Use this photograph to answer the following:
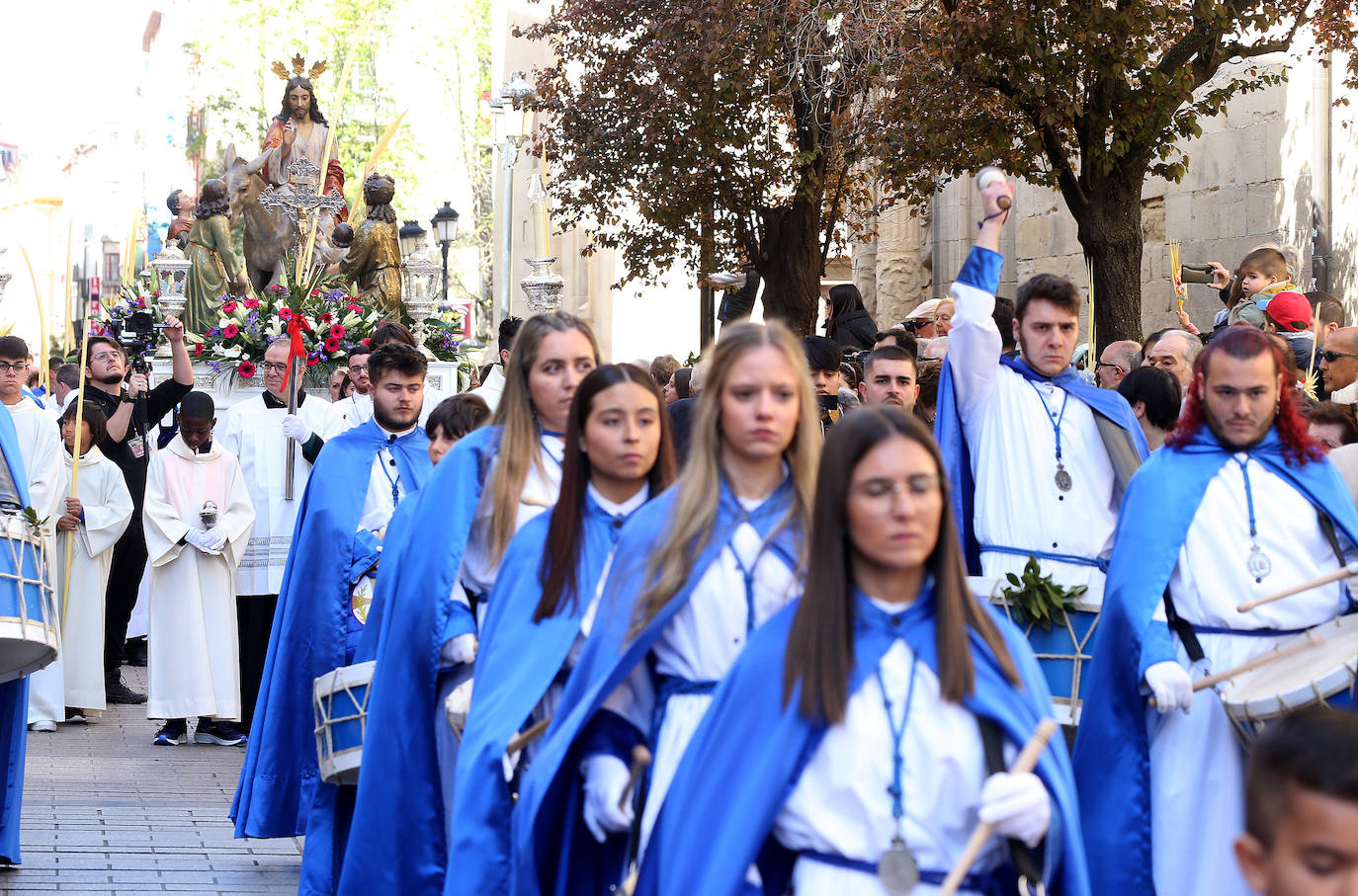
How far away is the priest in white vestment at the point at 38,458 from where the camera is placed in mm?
10727

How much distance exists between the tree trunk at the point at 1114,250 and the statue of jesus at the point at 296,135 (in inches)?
443

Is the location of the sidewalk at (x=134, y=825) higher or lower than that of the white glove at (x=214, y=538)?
lower

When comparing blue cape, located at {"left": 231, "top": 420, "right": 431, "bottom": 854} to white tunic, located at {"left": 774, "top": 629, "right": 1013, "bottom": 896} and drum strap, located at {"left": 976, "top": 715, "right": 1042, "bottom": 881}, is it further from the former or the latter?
drum strap, located at {"left": 976, "top": 715, "right": 1042, "bottom": 881}

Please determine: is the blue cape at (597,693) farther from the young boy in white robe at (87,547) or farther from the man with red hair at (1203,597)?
the young boy in white robe at (87,547)

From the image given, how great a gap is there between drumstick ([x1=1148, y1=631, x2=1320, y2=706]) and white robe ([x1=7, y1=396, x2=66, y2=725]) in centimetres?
685

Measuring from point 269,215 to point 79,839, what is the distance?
44.6 ft

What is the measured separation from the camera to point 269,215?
21.2m

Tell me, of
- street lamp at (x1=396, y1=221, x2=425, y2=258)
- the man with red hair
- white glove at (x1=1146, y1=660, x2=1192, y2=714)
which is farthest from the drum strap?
street lamp at (x1=396, y1=221, x2=425, y2=258)

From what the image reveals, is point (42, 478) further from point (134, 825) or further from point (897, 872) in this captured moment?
point (897, 872)

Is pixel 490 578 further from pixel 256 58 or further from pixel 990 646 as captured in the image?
pixel 256 58

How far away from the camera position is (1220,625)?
5.25 m

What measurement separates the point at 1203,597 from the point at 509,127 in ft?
56.0

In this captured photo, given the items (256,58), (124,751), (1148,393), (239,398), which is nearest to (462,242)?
(256,58)

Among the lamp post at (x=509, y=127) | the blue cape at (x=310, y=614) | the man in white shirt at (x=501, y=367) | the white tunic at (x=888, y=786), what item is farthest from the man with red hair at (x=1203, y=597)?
the lamp post at (x=509, y=127)
